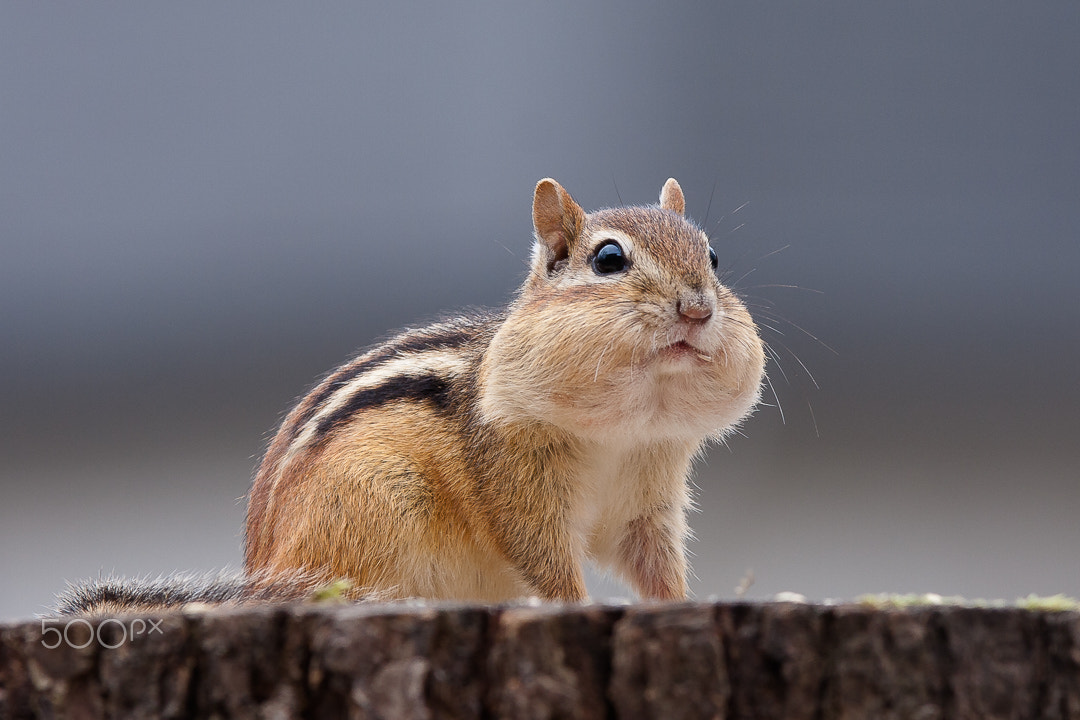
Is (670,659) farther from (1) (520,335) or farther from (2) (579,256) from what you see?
(2) (579,256)

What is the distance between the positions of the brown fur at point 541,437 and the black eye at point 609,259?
27 millimetres

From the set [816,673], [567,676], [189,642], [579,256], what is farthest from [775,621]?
[579,256]

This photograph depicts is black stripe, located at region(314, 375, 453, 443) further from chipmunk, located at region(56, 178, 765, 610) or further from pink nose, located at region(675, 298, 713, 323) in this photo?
pink nose, located at region(675, 298, 713, 323)

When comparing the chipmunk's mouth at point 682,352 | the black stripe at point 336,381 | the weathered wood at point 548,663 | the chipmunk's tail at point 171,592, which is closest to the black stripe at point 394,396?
the black stripe at point 336,381

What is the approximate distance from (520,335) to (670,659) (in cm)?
127

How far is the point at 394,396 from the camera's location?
A: 2.70 m

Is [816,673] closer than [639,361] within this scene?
Yes

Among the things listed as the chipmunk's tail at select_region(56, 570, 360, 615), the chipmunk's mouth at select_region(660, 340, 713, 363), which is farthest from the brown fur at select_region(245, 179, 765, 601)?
the chipmunk's tail at select_region(56, 570, 360, 615)

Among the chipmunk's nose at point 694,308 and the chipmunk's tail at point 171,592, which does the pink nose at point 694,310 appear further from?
the chipmunk's tail at point 171,592

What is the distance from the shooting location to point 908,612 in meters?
1.41

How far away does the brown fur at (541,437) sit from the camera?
7.72ft

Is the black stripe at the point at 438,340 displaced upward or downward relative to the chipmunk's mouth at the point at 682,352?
upward

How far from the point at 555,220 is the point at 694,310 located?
0.64 m

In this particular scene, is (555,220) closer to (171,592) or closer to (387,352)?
(387,352)
